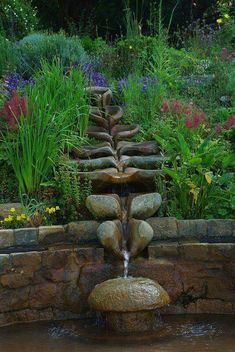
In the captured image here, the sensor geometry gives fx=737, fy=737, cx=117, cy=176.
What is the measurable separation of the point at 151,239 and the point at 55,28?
11.2 m

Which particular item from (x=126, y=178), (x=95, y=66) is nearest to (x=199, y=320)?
(x=126, y=178)

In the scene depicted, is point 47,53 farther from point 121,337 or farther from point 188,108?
point 121,337

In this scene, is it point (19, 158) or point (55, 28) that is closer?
point (19, 158)

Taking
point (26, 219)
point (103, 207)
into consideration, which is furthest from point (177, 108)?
point (26, 219)

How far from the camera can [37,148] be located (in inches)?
277

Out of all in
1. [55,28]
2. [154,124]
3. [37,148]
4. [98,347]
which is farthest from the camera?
[55,28]

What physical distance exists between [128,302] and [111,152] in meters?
2.59

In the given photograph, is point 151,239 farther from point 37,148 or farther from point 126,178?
point 37,148

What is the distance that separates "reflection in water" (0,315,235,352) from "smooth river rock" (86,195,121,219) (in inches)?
38.3

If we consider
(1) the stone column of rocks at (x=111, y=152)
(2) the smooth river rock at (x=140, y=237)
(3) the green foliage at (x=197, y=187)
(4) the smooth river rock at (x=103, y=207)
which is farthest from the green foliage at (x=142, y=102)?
(2) the smooth river rock at (x=140, y=237)

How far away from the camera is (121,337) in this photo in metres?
5.65

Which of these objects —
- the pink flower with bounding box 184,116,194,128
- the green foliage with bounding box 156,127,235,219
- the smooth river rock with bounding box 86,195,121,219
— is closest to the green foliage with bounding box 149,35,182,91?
the pink flower with bounding box 184,116,194,128

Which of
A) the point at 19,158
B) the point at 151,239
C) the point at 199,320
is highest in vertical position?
the point at 19,158

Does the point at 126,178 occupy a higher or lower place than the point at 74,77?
lower
